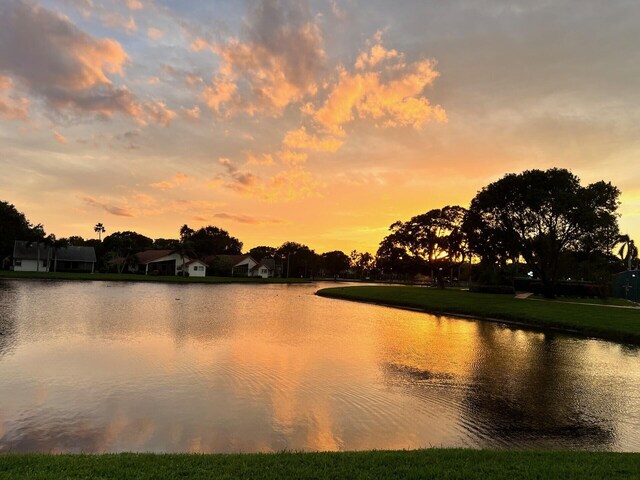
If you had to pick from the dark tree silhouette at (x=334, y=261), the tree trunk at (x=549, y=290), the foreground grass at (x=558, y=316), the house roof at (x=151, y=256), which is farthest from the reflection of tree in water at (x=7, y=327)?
the dark tree silhouette at (x=334, y=261)

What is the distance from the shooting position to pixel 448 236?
73.2m

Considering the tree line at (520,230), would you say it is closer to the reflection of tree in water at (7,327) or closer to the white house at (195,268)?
the white house at (195,268)

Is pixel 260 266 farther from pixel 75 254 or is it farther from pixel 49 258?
pixel 49 258

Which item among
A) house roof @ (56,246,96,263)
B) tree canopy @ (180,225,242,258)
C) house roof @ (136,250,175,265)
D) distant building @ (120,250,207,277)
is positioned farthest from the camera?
tree canopy @ (180,225,242,258)

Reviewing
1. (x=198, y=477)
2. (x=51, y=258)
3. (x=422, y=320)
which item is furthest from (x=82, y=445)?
(x=51, y=258)

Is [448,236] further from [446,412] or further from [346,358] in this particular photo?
[446,412]

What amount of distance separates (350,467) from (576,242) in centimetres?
4650

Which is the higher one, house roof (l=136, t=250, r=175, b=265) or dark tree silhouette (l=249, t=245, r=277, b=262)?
dark tree silhouette (l=249, t=245, r=277, b=262)

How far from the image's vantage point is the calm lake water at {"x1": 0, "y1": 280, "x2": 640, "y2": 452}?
8156 mm

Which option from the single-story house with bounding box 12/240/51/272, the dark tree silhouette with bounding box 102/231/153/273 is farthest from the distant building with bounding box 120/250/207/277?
the single-story house with bounding box 12/240/51/272

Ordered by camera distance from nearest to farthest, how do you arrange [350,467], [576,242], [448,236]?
[350,467], [576,242], [448,236]

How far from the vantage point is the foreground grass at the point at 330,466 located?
5.39 metres

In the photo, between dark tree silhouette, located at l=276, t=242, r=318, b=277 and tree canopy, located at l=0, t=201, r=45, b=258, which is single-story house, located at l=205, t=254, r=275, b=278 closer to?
dark tree silhouette, located at l=276, t=242, r=318, b=277

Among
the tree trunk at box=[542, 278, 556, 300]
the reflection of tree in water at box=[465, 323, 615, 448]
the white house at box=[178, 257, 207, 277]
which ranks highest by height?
the white house at box=[178, 257, 207, 277]
